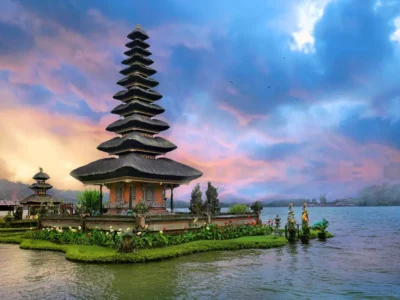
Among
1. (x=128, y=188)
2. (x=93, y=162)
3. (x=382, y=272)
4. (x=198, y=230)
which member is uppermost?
(x=93, y=162)

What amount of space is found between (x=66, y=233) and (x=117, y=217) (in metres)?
4.42

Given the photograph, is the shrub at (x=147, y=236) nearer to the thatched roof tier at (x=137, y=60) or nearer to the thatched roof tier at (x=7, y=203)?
the thatched roof tier at (x=137, y=60)

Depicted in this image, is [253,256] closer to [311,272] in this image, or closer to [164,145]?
[311,272]

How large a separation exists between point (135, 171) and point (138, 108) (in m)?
9.31

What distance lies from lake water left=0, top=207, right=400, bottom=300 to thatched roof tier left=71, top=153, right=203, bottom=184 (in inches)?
367

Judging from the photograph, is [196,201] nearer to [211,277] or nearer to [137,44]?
[211,277]

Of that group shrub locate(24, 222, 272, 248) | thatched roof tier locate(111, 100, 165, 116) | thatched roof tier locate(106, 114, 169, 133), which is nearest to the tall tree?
shrub locate(24, 222, 272, 248)

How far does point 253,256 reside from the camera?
838 inches

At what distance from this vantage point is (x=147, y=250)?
2061cm

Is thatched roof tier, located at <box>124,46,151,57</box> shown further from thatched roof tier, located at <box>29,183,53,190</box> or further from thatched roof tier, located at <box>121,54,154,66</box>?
thatched roof tier, located at <box>29,183,53,190</box>

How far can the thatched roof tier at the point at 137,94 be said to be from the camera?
119 feet

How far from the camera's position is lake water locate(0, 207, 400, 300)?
13211 mm

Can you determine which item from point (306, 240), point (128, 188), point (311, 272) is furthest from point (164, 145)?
point (311, 272)

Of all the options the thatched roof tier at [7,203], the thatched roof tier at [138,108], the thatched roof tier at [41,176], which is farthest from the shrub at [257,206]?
the thatched roof tier at [7,203]
